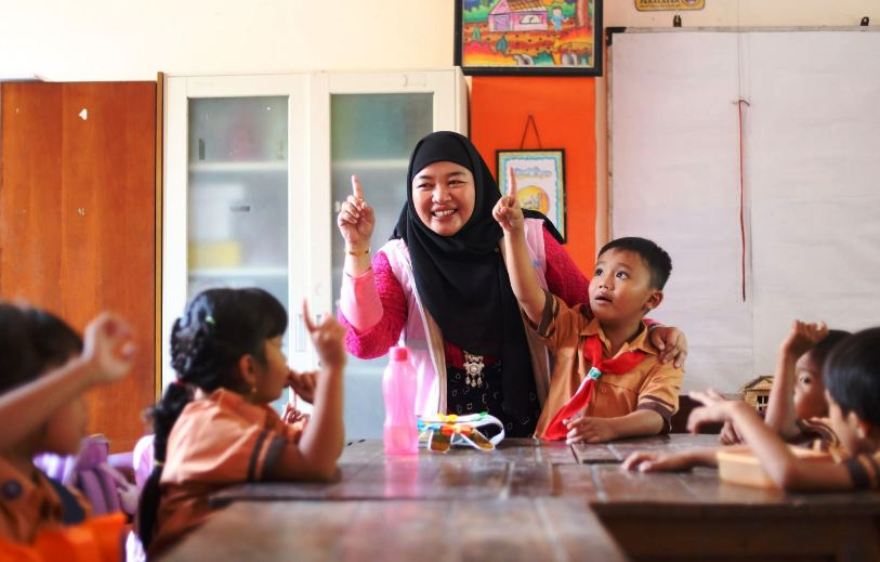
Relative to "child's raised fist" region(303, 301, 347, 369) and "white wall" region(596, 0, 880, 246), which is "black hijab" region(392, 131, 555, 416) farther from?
"white wall" region(596, 0, 880, 246)

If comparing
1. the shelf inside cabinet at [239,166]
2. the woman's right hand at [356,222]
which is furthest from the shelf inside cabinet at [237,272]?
the woman's right hand at [356,222]

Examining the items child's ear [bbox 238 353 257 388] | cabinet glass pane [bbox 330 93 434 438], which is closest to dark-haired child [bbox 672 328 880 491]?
child's ear [bbox 238 353 257 388]

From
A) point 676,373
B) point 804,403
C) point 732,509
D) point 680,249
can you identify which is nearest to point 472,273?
point 676,373

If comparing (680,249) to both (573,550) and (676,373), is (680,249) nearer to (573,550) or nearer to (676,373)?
(676,373)

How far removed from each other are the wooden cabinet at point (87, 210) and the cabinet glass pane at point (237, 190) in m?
0.18

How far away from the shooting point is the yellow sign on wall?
409cm

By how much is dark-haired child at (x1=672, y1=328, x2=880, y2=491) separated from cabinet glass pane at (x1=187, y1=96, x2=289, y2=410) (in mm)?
2674

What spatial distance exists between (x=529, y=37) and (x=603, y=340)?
2.23 metres

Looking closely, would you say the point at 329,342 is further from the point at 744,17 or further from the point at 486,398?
the point at 744,17

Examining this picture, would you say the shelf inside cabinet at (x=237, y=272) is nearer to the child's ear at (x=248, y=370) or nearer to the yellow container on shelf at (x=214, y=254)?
the yellow container on shelf at (x=214, y=254)

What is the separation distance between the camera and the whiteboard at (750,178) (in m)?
3.96

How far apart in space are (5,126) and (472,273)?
2580 millimetres

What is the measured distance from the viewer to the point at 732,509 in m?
1.20

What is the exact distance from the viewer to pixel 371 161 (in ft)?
12.9
